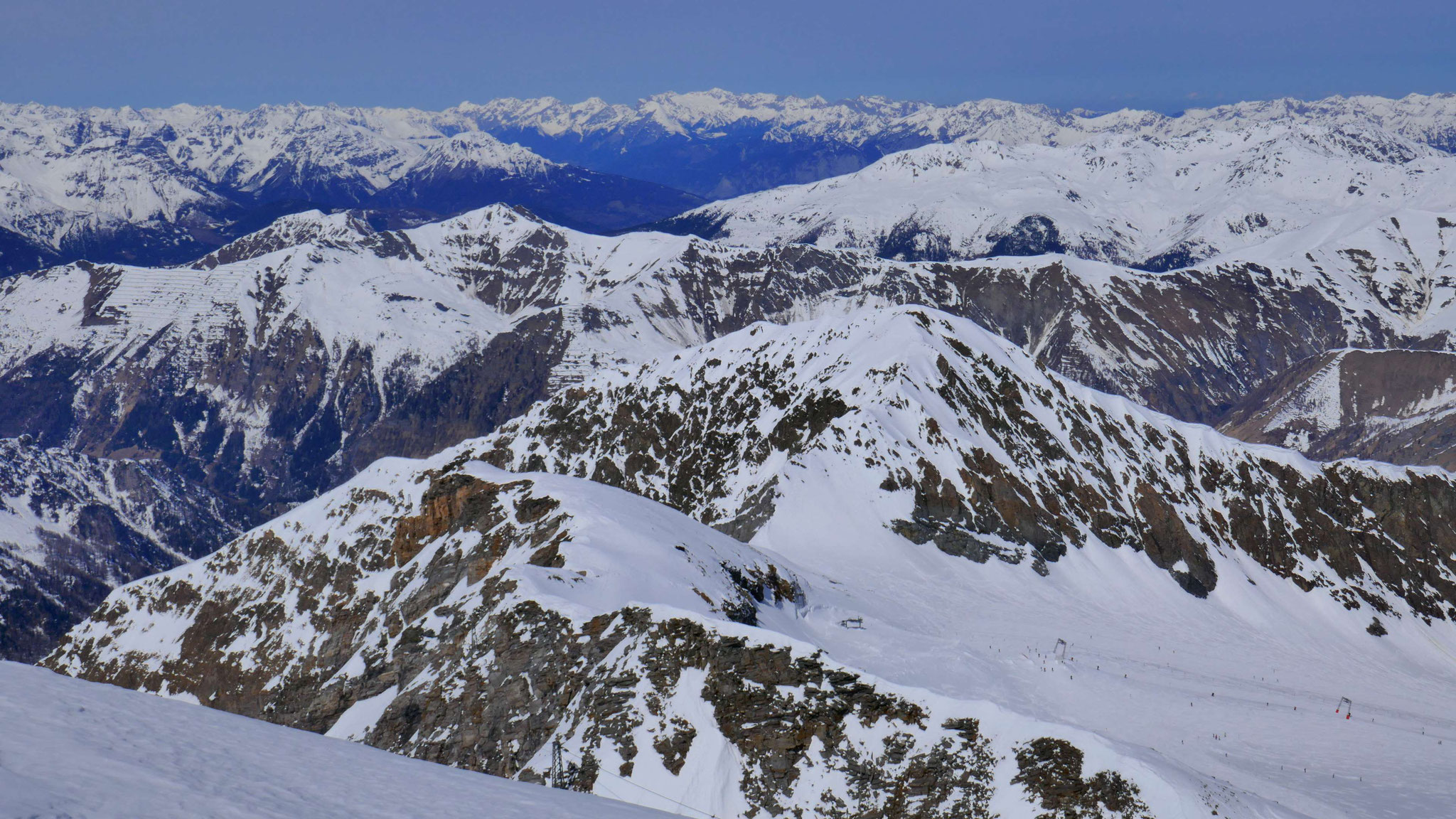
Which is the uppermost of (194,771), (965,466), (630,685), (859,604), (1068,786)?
(965,466)

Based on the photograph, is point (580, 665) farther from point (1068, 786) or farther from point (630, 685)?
point (1068, 786)

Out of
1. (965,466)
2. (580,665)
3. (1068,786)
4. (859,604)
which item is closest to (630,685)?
(580,665)

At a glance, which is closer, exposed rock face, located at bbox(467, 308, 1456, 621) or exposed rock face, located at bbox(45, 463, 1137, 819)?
exposed rock face, located at bbox(45, 463, 1137, 819)

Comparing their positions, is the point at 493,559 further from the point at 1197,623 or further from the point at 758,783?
the point at 1197,623

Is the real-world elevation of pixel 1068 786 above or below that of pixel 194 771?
above

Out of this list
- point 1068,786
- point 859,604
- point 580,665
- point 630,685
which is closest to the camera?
point 1068,786

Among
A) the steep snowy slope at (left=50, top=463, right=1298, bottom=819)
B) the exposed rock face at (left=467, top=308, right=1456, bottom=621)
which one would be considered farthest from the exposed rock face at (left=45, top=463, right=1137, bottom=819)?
the exposed rock face at (left=467, top=308, right=1456, bottom=621)

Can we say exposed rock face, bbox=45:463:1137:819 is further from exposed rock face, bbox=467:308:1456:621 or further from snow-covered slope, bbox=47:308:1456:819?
exposed rock face, bbox=467:308:1456:621

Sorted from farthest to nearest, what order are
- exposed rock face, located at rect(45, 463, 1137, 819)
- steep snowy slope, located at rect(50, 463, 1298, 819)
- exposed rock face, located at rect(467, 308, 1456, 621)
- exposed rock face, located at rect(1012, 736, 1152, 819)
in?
exposed rock face, located at rect(467, 308, 1456, 621) < exposed rock face, located at rect(45, 463, 1137, 819) < steep snowy slope, located at rect(50, 463, 1298, 819) < exposed rock face, located at rect(1012, 736, 1152, 819)
